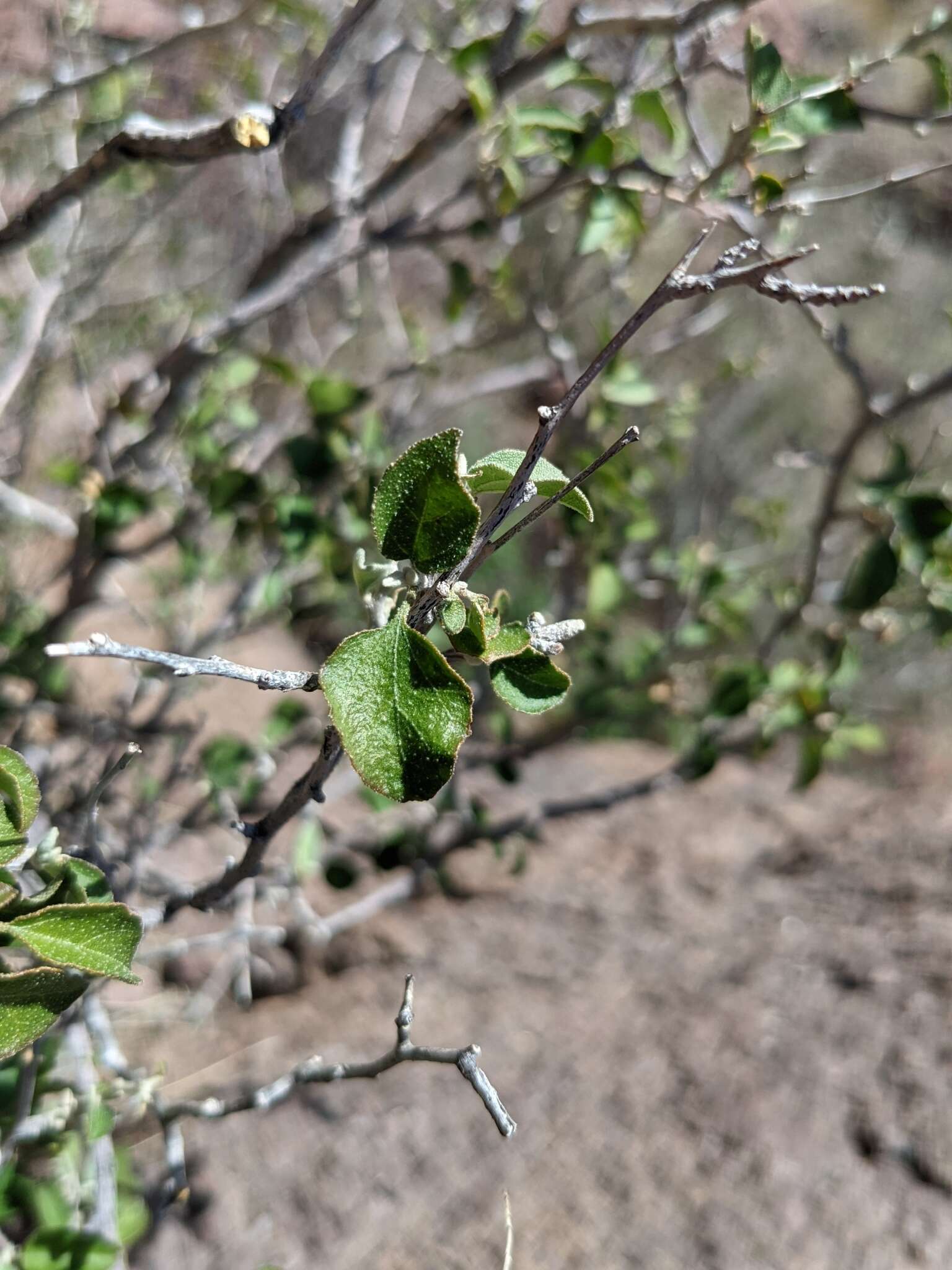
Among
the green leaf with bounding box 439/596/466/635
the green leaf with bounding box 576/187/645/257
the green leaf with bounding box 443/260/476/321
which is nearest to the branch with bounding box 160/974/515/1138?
the green leaf with bounding box 439/596/466/635

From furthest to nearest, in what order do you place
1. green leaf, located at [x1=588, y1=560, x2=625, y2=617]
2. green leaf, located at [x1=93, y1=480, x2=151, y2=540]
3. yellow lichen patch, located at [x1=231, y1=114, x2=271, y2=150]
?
green leaf, located at [x1=588, y1=560, x2=625, y2=617] < green leaf, located at [x1=93, y1=480, x2=151, y2=540] < yellow lichen patch, located at [x1=231, y1=114, x2=271, y2=150]

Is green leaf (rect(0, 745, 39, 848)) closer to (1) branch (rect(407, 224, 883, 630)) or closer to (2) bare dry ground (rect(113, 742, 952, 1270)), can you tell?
(1) branch (rect(407, 224, 883, 630))

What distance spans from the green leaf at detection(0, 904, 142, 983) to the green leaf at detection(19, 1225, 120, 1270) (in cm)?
42

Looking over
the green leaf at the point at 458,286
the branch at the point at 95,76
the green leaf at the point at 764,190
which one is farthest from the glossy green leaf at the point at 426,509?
the green leaf at the point at 458,286

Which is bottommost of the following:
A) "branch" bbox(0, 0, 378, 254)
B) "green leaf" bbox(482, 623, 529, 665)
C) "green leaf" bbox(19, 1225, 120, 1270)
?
"green leaf" bbox(19, 1225, 120, 1270)

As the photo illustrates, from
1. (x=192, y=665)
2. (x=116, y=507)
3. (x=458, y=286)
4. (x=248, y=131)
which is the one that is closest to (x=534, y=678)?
(x=192, y=665)

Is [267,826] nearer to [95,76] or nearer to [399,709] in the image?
[399,709]

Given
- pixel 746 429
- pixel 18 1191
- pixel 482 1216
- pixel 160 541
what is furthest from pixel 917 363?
pixel 18 1191

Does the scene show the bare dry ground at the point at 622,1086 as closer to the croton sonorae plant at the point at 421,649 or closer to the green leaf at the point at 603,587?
the green leaf at the point at 603,587

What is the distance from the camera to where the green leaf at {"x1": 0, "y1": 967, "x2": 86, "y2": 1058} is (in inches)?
21.0

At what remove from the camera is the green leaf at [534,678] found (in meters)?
0.58

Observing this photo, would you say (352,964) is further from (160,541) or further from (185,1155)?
(160,541)

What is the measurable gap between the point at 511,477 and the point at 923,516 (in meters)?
0.79

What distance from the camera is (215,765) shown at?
130cm
